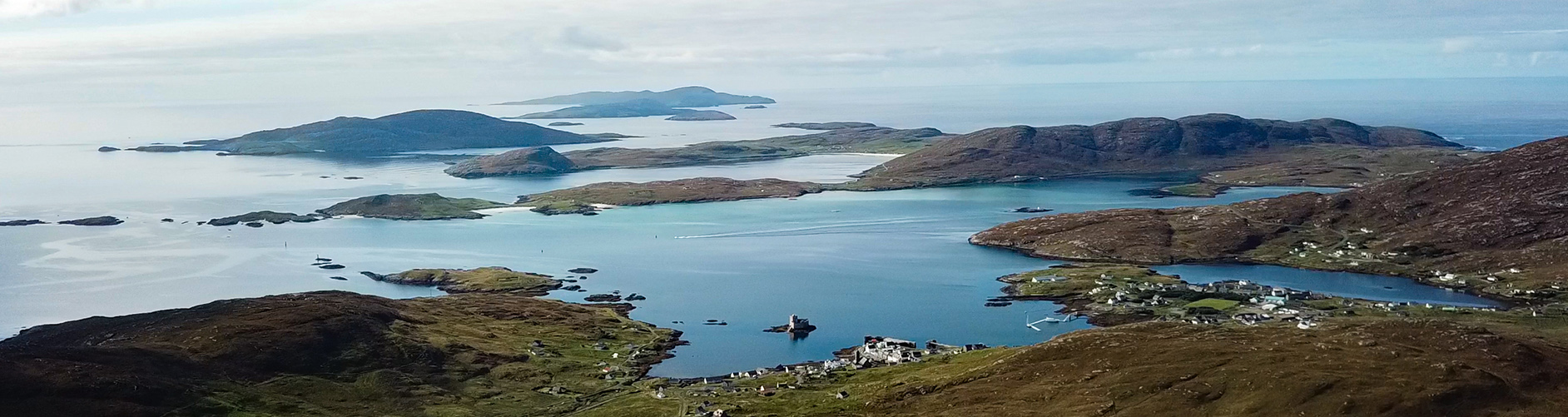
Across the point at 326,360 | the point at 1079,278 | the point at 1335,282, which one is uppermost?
the point at 326,360

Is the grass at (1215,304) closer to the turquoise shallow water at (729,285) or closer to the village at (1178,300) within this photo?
the village at (1178,300)

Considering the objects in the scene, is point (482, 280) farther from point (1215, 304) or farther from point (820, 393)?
point (1215, 304)

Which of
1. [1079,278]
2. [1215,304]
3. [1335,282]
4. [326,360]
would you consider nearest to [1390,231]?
[1335,282]

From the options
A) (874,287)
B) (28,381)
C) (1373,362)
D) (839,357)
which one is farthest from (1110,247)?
(28,381)

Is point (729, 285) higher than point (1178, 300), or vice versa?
point (1178, 300)

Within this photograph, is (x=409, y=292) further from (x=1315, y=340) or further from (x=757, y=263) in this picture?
(x=1315, y=340)

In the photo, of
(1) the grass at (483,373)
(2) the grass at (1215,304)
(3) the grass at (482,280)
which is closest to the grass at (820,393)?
(1) the grass at (483,373)

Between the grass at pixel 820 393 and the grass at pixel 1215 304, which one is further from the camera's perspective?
the grass at pixel 1215 304
